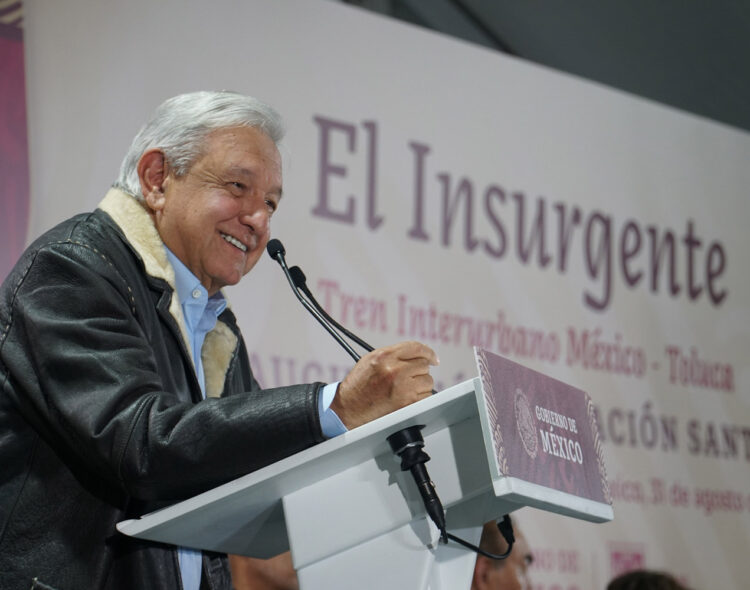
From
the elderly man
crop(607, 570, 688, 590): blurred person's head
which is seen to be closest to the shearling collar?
the elderly man

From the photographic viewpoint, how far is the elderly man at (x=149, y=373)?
1.51m

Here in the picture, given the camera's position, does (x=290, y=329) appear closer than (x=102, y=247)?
No

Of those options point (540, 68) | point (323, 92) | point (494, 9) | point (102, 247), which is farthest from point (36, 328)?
point (494, 9)

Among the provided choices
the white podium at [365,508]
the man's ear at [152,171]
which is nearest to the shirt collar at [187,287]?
the man's ear at [152,171]

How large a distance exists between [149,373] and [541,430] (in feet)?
1.76

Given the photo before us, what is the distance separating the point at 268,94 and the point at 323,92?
22 cm

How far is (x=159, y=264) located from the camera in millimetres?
1855

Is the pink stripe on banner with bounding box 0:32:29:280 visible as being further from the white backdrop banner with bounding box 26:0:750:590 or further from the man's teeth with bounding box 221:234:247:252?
the man's teeth with bounding box 221:234:247:252

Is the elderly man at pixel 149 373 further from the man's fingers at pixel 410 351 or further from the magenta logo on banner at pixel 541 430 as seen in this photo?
the magenta logo on banner at pixel 541 430

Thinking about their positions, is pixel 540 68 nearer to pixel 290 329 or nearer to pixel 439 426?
pixel 290 329

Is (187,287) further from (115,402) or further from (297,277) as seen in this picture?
(115,402)

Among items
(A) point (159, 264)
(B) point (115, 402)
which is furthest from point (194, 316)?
(B) point (115, 402)

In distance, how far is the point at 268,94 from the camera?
3.66 metres

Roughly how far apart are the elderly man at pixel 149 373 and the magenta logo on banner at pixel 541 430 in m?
0.13
